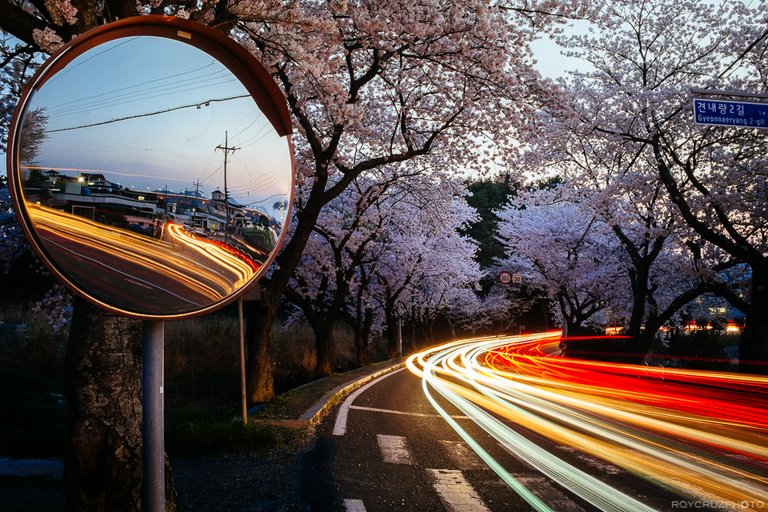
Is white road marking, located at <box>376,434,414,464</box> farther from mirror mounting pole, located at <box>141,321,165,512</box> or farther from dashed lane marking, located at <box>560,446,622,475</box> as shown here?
mirror mounting pole, located at <box>141,321,165,512</box>

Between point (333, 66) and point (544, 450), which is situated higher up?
point (333, 66)

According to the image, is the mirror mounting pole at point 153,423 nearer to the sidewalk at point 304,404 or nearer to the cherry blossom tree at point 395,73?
the cherry blossom tree at point 395,73

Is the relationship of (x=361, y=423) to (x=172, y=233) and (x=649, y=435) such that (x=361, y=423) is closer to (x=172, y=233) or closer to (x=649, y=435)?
(x=649, y=435)

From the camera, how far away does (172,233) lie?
2004 mm

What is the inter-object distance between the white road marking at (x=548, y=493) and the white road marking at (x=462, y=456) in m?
0.82

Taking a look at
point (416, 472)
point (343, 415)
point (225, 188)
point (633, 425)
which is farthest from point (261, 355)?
point (225, 188)

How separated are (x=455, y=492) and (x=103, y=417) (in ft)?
13.2

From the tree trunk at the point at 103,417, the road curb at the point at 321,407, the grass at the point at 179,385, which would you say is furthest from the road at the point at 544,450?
the tree trunk at the point at 103,417

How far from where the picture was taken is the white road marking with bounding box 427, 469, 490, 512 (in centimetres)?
616

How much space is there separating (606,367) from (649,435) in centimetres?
1470

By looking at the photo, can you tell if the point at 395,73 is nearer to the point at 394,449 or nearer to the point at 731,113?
the point at 731,113

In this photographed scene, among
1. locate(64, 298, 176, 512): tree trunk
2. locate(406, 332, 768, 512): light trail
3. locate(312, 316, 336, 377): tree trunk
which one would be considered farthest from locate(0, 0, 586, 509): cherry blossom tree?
locate(312, 316, 336, 377): tree trunk

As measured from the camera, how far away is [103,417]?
436 cm

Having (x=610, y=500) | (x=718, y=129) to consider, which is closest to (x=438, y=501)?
(x=610, y=500)
